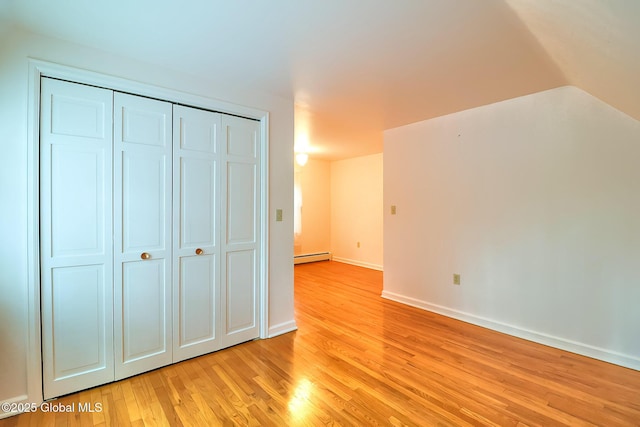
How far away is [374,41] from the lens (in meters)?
1.79

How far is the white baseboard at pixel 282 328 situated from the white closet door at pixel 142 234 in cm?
89

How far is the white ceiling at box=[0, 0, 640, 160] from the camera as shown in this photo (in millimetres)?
1446

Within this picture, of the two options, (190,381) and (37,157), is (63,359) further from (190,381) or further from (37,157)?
(37,157)

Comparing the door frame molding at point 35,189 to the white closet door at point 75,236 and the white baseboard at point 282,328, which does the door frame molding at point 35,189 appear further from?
the white baseboard at point 282,328

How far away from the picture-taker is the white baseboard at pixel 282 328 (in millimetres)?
2725

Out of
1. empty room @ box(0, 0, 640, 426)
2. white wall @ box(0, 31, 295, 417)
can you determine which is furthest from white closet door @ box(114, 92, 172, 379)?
white wall @ box(0, 31, 295, 417)

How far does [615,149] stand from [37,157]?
4.22 meters

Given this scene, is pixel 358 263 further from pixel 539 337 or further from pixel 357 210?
pixel 539 337

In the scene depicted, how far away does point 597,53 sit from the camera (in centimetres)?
159

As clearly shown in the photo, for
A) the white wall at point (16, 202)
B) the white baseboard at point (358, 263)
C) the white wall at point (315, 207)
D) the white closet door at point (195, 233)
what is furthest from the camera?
the white wall at point (315, 207)

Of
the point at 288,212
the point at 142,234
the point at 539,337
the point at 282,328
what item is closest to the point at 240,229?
the point at 288,212

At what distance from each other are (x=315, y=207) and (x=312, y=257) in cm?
115

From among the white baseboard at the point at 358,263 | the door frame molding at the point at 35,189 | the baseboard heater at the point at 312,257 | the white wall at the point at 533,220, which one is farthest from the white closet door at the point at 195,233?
the white baseboard at the point at 358,263

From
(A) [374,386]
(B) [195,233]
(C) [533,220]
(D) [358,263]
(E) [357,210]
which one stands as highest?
(E) [357,210]
